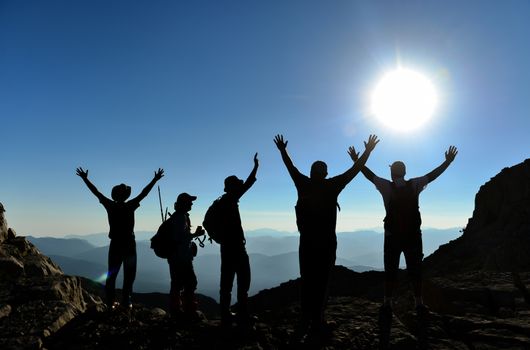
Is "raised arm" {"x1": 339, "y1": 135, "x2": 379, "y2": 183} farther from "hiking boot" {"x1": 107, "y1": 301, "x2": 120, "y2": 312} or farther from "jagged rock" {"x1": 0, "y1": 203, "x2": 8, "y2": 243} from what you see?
"jagged rock" {"x1": 0, "y1": 203, "x2": 8, "y2": 243}

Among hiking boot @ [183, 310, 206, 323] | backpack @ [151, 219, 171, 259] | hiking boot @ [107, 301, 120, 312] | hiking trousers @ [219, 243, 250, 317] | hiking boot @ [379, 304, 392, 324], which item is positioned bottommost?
hiking boot @ [183, 310, 206, 323]

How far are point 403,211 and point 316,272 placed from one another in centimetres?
208

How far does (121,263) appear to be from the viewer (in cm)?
801

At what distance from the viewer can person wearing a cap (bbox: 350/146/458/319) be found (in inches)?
255

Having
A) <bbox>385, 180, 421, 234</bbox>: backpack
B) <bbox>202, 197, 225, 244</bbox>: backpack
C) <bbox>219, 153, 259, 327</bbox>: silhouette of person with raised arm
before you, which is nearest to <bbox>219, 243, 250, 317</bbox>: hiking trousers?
<bbox>219, 153, 259, 327</bbox>: silhouette of person with raised arm

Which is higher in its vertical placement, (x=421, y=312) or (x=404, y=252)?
(x=404, y=252)

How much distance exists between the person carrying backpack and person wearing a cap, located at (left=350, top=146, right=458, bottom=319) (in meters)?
2.73

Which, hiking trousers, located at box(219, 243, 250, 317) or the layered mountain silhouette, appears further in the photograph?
hiking trousers, located at box(219, 243, 250, 317)

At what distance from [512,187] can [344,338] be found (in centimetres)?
4095

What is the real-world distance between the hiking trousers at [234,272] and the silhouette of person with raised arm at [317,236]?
135 cm

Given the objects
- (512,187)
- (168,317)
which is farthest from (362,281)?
(512,187)

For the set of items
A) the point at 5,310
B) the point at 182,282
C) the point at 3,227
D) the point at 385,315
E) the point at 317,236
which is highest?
the point at 3,227

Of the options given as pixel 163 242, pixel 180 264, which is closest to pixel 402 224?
pixel 180 264

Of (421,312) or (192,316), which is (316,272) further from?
(192,316)
